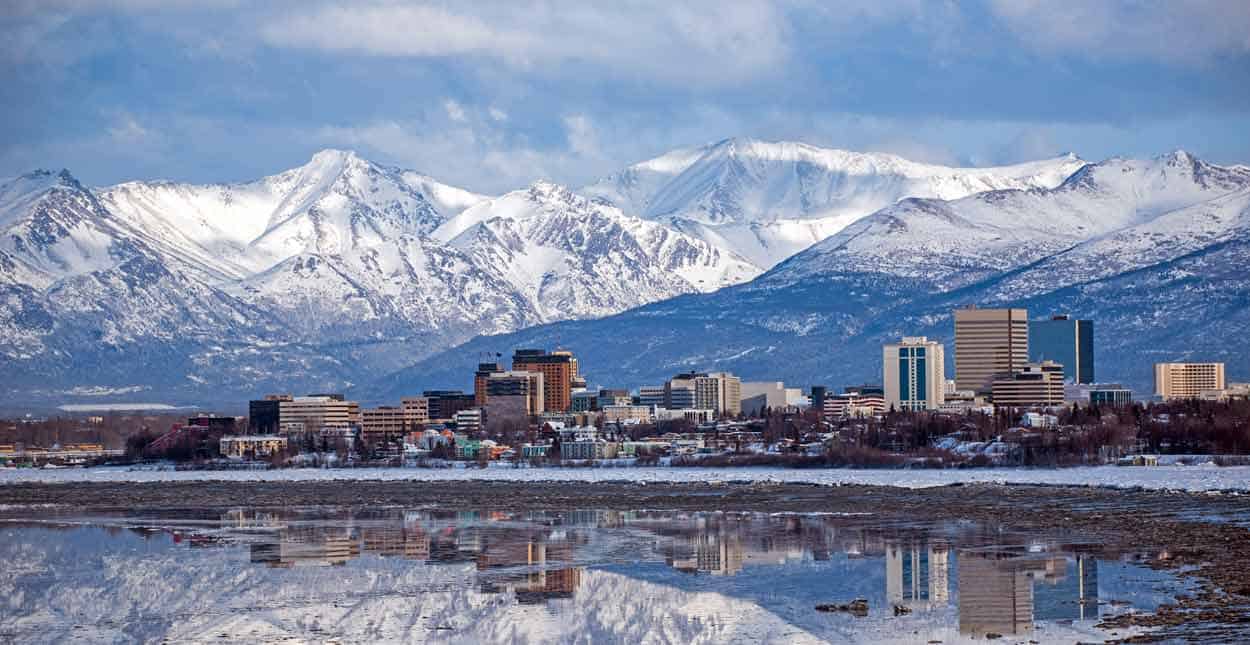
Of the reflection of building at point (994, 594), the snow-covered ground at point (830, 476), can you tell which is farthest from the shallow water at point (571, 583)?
the snow-covered ground at point (830, 476)

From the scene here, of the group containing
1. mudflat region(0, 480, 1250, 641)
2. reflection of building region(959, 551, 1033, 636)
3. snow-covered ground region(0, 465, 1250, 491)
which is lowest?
reflection of building region(959, 551, 1033, 636)

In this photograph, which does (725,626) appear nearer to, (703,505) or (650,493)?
(703,505)

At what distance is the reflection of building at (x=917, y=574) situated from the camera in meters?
66.4

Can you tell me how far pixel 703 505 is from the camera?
117 m

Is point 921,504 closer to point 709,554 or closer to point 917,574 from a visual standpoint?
point 709,554

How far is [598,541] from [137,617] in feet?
92.1

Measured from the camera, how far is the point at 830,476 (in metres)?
163

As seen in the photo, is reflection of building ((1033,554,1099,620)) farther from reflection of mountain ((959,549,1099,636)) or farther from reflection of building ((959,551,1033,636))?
reflection of building ((959,551,1033,636))

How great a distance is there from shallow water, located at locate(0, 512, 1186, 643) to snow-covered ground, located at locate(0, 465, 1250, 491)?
4063 centimetres

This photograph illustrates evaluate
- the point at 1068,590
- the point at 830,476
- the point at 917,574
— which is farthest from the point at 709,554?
the point at 830,476

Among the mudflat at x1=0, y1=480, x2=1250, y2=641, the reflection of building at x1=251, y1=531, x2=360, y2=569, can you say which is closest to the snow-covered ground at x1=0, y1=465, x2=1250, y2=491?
the mudflat at x1=0, y1=480, x2=1250, y2=641

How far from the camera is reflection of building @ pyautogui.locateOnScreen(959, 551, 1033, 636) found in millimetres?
60219

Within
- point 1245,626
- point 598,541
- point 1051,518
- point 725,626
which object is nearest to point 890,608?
point 725,626

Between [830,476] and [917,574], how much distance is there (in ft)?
297
